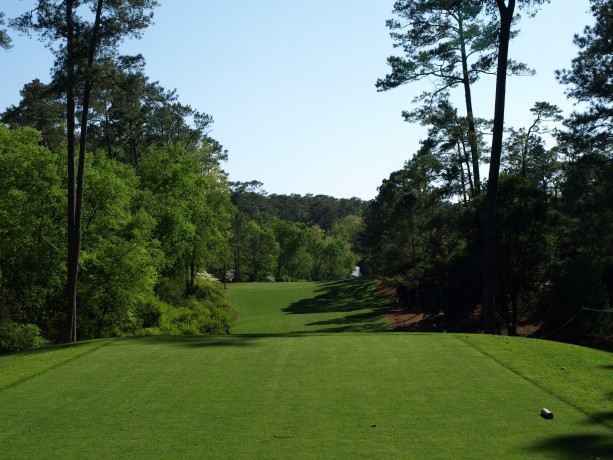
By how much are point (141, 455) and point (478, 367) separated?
7016 mm

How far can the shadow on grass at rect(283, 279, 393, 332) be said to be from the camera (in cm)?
4600

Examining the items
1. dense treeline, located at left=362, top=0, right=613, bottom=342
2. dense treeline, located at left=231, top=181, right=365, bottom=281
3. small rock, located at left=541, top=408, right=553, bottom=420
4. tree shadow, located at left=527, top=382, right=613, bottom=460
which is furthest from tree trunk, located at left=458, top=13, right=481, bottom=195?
dense treeline, located at left=231, top=181, right=365, bottom=281

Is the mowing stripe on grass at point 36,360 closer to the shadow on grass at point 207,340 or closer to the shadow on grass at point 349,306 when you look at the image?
the shadow on grass at point 207,340

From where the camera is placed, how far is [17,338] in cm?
2273

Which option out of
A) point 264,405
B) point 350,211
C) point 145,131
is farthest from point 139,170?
point 350,211

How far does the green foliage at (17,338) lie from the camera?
2259 cm

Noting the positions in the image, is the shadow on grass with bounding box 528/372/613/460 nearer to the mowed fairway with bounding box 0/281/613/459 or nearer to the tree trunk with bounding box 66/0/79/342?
the mowed fairway with bounding box 0/281/613/459

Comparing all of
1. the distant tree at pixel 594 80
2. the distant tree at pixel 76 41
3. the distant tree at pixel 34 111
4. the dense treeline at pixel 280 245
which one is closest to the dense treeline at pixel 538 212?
the distant tree at pixel 594 80

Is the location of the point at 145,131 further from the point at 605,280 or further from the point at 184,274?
the point at 605,280

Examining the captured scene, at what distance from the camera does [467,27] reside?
28.2 meters

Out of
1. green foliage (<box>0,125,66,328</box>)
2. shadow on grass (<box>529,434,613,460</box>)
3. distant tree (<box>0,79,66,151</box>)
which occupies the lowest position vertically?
shadow on grass (<box>529,434,613,460</box>)

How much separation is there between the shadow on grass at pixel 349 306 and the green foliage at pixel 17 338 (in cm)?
2307

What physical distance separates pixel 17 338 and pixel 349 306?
4137 centimetres

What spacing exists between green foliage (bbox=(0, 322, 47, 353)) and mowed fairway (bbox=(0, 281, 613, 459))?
8165mm
